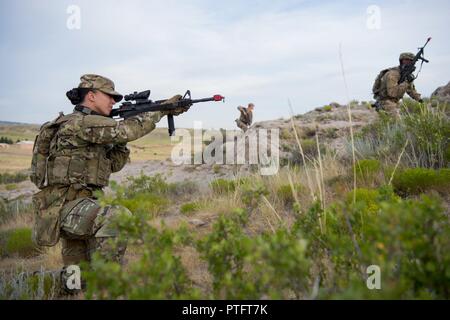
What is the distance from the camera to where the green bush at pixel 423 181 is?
13.3 ft

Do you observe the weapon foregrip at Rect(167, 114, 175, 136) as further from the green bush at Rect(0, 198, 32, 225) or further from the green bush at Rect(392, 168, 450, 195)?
the green bush at Rect(0, 198, 32, 225)

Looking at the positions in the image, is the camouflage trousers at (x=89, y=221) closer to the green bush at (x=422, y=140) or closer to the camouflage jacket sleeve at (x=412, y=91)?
the green bush at (x=422, y=140)

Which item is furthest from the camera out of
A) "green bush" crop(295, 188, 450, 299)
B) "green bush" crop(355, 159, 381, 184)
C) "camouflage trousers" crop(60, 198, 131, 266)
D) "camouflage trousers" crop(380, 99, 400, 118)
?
"camouflage trousers" crop(380, 99, 400, 118)

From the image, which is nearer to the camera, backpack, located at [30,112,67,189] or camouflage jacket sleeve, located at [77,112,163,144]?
camouflage jacket sleeve, located at [77,112,163,144]

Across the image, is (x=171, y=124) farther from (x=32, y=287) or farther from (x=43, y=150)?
(x=32, y=287)

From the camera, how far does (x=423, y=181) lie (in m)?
4.11

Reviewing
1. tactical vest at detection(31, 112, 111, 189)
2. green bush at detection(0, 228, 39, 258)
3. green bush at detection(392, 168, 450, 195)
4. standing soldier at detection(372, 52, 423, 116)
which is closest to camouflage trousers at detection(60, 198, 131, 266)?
tactical vest at detection(31, 112, 111, 189)

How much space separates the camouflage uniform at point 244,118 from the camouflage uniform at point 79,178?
34.0 ft

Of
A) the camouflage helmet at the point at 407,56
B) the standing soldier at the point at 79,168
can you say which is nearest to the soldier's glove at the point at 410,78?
the camouflage helmet at the point at 407,56

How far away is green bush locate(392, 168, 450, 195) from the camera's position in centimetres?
404

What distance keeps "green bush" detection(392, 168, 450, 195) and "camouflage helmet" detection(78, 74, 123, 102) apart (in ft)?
12.0
